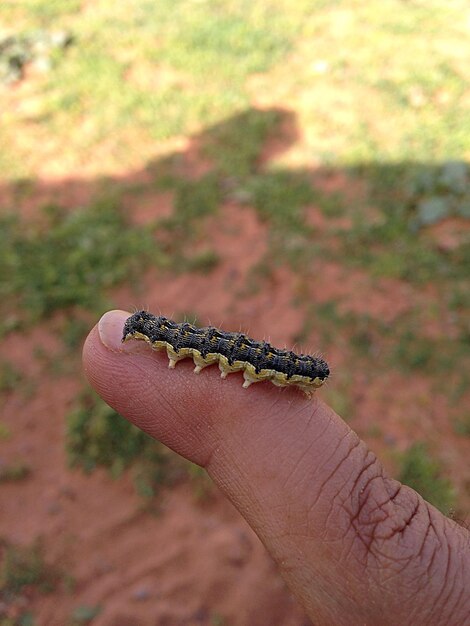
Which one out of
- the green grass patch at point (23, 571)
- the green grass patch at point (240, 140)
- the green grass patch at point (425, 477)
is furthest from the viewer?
the green grass patch at point (240, 140)

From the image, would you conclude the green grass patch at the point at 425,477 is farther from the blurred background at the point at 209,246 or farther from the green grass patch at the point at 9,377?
the green grass patch at the point at 9,377

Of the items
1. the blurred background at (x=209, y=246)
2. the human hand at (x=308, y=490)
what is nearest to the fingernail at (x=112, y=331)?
the human hand at (x=308, y=490)

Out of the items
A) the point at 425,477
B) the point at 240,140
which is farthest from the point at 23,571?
the point at 240,140

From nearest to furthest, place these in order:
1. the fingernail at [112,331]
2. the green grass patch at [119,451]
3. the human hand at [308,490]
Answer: the human hand at [308,490], the fingernail at [112,331], the green grass patch at [119,451]

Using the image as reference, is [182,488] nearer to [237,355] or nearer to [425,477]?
[425,477]

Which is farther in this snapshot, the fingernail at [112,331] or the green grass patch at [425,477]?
the green grass patch at [425,477]
